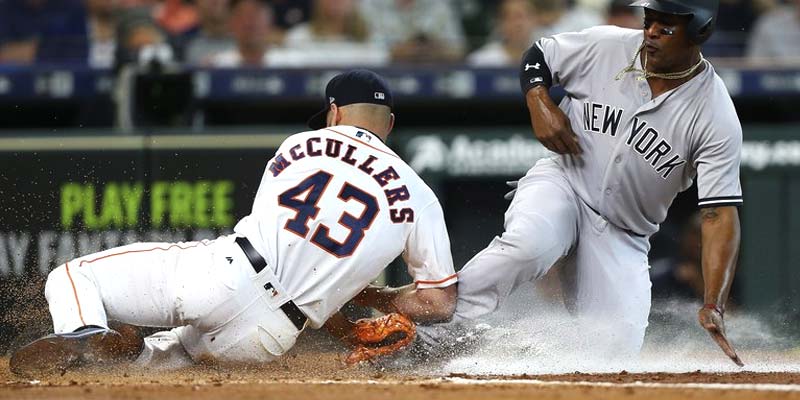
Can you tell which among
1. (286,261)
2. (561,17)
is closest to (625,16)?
(561,17)

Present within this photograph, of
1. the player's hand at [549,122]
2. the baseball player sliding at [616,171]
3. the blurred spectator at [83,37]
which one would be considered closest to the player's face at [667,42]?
the baseball player sliding at [616,171]

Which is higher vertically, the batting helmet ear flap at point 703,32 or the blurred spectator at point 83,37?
the batting helmet ear flap at point 703,32

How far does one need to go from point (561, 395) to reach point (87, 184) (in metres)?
4.73

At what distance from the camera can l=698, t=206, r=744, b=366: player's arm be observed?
4.95 metres

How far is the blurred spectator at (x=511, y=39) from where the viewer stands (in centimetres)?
925

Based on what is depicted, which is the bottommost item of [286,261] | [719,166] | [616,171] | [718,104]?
[286,261]

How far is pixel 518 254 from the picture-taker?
5488 millimetres

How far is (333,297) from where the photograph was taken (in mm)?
5195

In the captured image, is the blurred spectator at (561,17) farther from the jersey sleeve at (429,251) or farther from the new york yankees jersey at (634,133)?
the jersey sleeve at (429,251)

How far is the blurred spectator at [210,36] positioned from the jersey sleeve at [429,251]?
4046mm

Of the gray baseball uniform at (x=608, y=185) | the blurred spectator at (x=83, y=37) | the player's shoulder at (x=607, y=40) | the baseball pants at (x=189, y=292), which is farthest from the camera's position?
the blurred spectator at (x=83, y=37)

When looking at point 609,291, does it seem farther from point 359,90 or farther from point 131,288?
point 131,288

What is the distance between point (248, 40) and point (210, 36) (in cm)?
31

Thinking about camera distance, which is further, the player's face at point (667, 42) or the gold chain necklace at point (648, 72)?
the gold chain necklace at point (648, 72)
